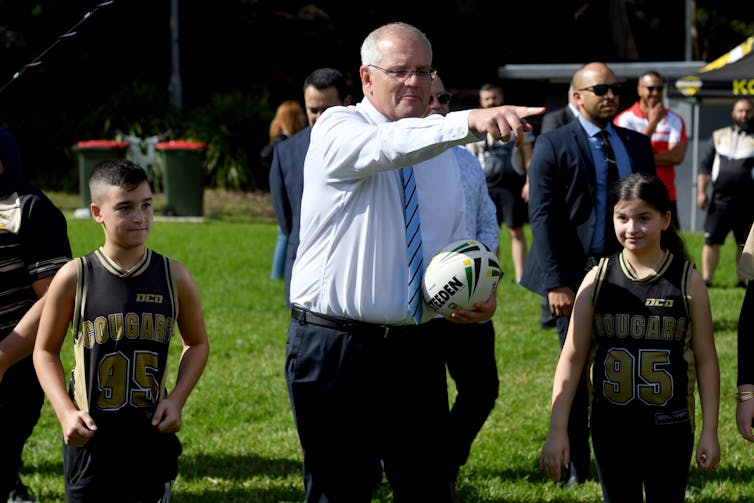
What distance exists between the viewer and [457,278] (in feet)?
13.5

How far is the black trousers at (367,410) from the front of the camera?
4.19 meters

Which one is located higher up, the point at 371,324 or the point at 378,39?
the point at 378,39

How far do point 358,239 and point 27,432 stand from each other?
2.11 meters

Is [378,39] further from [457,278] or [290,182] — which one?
[290,182]

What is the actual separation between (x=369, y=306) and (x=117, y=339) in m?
0.96

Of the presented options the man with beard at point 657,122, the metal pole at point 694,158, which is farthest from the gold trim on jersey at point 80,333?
the metal pole at point 694,158

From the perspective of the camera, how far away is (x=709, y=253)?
43.6 ft

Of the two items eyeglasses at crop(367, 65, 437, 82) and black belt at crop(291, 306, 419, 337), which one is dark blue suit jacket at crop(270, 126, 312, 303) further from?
eyeglasses at crop(367, 65, 437, 82)

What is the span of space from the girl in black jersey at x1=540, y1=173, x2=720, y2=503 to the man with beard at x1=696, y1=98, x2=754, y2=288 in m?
8.84

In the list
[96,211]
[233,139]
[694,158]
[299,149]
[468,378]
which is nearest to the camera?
[96,211]

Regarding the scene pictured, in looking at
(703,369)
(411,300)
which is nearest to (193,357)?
(411,300)

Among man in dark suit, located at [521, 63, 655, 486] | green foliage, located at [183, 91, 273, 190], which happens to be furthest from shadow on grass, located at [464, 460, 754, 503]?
green foliage, located at [183, 91, 273, 190]

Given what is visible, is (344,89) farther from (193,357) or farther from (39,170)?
(39,170)

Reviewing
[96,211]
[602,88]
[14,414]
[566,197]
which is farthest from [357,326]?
[602,88]
